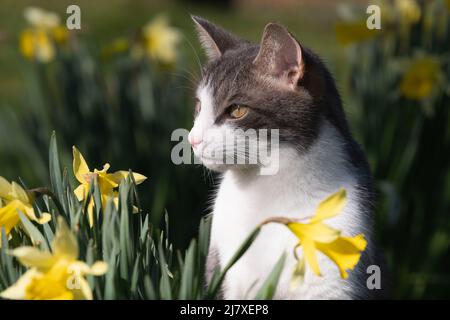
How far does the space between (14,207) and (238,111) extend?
722mm

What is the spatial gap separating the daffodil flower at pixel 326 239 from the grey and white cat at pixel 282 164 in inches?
19.5

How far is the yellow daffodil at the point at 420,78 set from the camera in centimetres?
314

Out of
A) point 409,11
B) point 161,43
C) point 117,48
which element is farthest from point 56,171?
point 409,11

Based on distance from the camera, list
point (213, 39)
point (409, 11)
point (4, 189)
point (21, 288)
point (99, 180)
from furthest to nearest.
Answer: point (409, 11) < point (213, 39) < point (99, 180) < point (4, 189) < point (21, 288)

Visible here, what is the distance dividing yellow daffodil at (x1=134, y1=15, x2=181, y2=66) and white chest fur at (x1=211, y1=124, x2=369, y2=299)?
1785 millimetres

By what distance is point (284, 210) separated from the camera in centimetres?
190

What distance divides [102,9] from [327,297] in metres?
7.15

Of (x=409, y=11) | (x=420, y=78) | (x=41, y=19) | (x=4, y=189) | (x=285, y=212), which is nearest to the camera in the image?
(x=4, y=189)

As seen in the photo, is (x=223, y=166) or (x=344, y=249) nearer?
(x=344, y=249)

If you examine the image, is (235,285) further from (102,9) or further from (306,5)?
(306,5)

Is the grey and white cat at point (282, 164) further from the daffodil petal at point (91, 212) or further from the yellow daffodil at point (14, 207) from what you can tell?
the yellow daffodil at point (14, 207)
